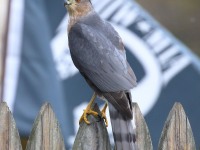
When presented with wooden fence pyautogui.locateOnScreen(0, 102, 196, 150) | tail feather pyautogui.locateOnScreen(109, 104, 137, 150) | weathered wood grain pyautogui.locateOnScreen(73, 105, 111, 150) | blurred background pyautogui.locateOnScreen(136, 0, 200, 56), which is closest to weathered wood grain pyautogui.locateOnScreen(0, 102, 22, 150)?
wooden fence pyautogui.locateOnScreen(0, 102, 196, 150)

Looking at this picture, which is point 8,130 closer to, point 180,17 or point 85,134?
point 85,134

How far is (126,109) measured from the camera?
279cm

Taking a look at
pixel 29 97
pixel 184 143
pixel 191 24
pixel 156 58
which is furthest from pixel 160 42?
pixel 184 143

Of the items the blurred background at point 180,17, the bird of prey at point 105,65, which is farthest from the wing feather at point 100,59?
the blurred background at point 180,17

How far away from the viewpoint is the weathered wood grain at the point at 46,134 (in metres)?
2.80

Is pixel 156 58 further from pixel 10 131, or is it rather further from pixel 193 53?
pixel 10 131

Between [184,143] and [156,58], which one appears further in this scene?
[156,58]

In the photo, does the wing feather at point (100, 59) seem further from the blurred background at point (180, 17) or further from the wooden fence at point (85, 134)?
the blurred background at point (180, 17)

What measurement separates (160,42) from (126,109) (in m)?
2.40

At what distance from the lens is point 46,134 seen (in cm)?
282

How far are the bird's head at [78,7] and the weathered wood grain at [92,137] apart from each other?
74 centimetres

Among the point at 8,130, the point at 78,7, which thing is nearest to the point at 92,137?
the point at 8,130

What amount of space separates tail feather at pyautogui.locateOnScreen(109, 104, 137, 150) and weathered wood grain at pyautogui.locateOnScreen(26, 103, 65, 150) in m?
0.23

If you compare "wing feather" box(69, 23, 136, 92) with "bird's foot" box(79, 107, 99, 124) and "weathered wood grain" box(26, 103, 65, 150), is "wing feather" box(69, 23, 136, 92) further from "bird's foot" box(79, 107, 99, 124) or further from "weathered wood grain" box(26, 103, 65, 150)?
"weathered wood grain" box(26, 103, 65, 150)
